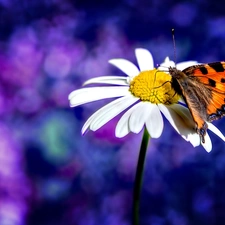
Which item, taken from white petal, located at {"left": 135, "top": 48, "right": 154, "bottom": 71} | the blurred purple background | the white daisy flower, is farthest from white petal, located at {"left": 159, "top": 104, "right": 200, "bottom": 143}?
the blurred purple background

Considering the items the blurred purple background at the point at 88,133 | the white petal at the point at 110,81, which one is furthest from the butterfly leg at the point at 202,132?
the blurred purple background at the point at 88,133

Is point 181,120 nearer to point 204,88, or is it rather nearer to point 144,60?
point 204,88

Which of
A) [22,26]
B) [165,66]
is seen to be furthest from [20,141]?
[165,66]

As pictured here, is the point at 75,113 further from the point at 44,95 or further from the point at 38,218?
the point at 38,218

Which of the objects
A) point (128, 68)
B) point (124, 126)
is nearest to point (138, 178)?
point (124, 126)

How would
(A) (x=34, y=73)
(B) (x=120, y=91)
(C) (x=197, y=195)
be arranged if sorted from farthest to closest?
(A) (x=34, y=73)
(C) (x=197, y=195)
(B) (x=120, y=91)

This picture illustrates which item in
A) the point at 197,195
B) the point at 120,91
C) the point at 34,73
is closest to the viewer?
the point at 120,91

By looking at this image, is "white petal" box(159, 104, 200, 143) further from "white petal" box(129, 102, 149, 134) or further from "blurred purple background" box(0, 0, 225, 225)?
"blurred purple background" box(0, 0, 225, 225)
